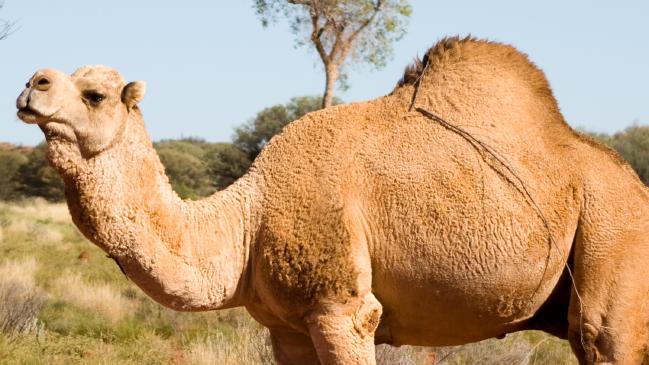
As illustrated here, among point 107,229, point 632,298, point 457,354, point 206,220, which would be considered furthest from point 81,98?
point 457,354

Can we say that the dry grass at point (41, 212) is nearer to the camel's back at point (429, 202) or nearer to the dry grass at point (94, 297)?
the dry grass at point (94, 297)

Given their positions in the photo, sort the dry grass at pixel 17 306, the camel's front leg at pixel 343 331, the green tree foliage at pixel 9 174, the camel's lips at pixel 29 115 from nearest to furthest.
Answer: the camel's lips at pixel 29 115 < the camel's front leg at pixel 343 331 < the dry grass at pixel 17 306 < the green tree foliage at pixel 9 174

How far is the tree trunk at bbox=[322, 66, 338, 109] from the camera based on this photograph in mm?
17969

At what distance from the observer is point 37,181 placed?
52625 mm

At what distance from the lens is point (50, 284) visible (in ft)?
59.0

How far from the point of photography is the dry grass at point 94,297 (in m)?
15.3

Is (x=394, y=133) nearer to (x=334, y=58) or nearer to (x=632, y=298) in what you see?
(x=632, y=298)

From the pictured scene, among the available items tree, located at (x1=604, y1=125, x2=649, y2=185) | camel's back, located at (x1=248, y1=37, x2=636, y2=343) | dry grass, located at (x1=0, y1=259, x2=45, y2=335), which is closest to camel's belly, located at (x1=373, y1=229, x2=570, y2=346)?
camel's back, located at (x1=248, y1=37, x2=636, y2=343)

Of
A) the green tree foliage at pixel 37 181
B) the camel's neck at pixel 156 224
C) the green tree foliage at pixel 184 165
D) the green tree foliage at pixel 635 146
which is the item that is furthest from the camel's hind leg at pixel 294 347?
the green tree foliage at pixel 37 181

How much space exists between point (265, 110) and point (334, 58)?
102 ft

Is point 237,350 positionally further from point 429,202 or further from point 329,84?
point 329,84

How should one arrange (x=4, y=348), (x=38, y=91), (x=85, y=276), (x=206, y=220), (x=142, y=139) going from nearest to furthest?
(x=38, y=91)
(x=142, y=139)
(x=206, y=220)
(x=4, y=348)
(x=85, y=276)

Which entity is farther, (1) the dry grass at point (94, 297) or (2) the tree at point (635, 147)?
(2) the tree at point (635, 147)

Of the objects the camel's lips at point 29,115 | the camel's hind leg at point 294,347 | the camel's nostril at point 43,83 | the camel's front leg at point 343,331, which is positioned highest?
the camel's nostril at point 43,83
